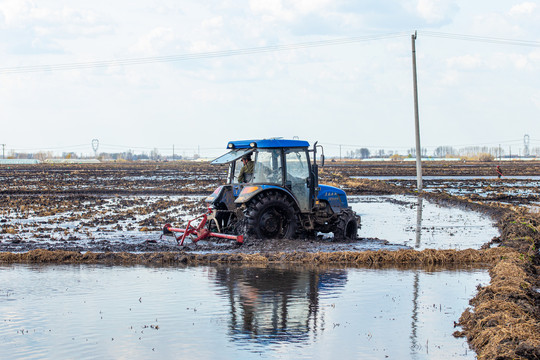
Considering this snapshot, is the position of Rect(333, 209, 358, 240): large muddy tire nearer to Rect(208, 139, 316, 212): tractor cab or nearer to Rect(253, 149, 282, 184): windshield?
Rect(208, 139, 316, 212): tractor cab

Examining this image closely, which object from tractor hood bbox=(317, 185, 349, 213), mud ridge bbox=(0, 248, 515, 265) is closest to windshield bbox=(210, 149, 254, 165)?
tractor hood bbox=(317, 185, 349, 213)

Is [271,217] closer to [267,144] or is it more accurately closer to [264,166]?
[264,166]

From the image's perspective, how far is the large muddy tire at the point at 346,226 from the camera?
18.1 m

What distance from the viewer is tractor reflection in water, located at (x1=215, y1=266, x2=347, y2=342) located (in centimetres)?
895

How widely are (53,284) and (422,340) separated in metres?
6.70

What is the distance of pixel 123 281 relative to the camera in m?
12.6

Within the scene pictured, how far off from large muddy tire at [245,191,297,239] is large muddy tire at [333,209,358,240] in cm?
148

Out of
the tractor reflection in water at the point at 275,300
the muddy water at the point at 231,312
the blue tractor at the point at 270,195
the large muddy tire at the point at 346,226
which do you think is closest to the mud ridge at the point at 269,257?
the muddy water at the point at 231,312

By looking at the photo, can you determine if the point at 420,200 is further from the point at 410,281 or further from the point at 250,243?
the point at 410,281

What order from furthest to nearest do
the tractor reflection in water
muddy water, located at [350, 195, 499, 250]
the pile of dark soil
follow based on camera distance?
muddy water, located at [350, 195, 499, 250] < the tractor reflection in water < the pile of dark soil

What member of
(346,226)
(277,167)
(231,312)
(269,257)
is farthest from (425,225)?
(231,312)

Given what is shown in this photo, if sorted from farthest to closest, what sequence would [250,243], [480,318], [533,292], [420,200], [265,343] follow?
[420,200] → [250,243] → [533,292] → [480,318] → [265,343]

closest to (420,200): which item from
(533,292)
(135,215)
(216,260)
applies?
(135,215)

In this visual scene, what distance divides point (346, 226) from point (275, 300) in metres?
7.64
